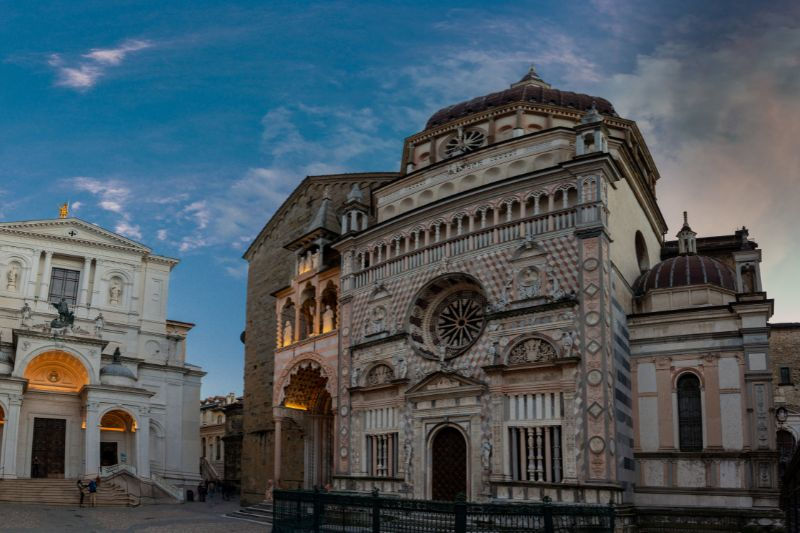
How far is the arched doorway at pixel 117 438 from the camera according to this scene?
4297 cm

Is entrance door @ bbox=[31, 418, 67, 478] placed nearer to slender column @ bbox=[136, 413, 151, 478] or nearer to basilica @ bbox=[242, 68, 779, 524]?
slender column @ bbox=[136, 413, 151, 478]

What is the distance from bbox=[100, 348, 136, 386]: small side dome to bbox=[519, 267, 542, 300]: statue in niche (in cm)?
2611

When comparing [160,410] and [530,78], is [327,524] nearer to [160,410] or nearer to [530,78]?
[530,78]

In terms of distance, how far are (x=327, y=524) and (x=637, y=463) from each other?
473 inches

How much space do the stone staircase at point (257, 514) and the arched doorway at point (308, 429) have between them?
5.56 ft

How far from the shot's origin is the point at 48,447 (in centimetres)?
4169

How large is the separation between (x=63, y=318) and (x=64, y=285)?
4.57 meters

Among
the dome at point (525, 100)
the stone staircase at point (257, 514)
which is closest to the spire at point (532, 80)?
the dome at point (525, 100)

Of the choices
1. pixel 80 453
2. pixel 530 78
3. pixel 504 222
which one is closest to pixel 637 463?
pixel 504 222

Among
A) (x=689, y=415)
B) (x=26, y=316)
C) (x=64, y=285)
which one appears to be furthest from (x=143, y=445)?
(x=689, y=415)

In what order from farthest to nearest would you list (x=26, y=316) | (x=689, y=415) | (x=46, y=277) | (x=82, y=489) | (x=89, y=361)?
(x=46, y=277) → (x=26, y=316) → (x=89, y=361) → (x=82, y=489) → (x=689, y=415)

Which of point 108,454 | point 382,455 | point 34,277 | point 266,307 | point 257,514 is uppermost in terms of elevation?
point 34,277

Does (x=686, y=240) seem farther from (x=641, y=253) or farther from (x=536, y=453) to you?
(x=536, y=453)

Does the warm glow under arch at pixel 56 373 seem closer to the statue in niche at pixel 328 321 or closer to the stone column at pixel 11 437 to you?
the stone column at pixel 11 437
